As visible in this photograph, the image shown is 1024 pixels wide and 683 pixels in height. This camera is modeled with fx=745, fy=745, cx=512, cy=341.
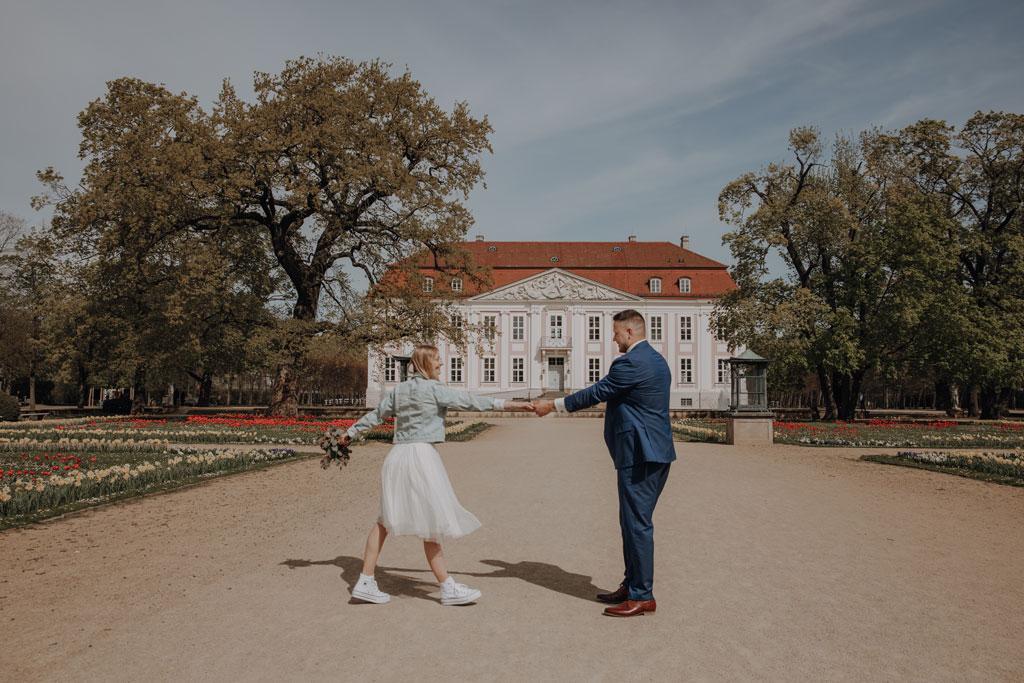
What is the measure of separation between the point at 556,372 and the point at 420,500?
59.3 m

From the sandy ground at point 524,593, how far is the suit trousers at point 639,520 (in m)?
0.30

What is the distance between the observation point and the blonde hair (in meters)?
5.30

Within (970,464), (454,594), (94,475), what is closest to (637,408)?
(454,594)

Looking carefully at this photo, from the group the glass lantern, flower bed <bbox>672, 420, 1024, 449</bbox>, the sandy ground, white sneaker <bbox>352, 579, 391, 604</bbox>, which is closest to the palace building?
flower bed <bbox>672, 420, 1024, 449</bbox>

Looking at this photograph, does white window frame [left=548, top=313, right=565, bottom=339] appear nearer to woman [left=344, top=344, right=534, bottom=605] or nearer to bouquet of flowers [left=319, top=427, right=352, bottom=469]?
bouquet of flowers [left=319, top=427, right=352, bottom=469]

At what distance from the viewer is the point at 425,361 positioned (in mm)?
5324

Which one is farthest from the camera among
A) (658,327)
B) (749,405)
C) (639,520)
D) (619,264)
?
(619,264)

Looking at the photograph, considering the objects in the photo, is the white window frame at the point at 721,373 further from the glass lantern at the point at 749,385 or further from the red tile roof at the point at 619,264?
the glass lantern at the point at 749,385

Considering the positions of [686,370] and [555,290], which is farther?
[555,290]

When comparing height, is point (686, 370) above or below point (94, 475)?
above

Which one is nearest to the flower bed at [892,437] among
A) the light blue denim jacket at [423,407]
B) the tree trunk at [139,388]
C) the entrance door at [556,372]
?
the light blue denim jacket at [423,407]

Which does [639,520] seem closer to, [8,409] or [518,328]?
[8,409]

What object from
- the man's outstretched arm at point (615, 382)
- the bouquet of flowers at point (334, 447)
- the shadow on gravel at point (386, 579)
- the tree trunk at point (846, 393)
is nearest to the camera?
the man's outstretched arm at point (615, 382)

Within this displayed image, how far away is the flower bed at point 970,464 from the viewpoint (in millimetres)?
12539
